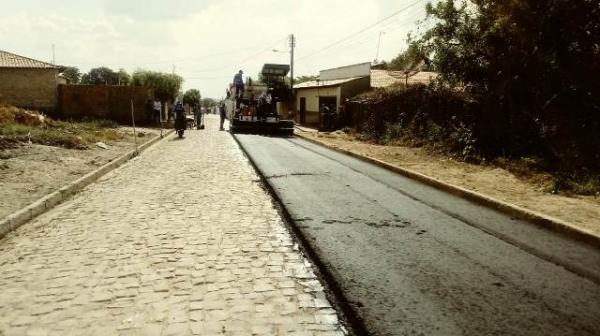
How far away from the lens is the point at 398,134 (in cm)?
1961

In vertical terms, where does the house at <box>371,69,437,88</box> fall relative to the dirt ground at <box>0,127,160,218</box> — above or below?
above

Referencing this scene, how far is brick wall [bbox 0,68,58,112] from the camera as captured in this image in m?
29.4

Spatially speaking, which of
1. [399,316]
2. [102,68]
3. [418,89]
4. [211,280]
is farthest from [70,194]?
[102,68]

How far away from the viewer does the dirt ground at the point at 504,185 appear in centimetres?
692

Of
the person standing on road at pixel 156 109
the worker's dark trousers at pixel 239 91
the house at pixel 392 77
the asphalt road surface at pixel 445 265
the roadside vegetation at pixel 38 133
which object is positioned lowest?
the asphalt road surface at pixel 445 265

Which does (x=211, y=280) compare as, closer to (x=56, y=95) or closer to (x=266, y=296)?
(x=266, y=296)

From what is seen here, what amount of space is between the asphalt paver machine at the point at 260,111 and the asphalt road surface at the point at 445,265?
1777 cm

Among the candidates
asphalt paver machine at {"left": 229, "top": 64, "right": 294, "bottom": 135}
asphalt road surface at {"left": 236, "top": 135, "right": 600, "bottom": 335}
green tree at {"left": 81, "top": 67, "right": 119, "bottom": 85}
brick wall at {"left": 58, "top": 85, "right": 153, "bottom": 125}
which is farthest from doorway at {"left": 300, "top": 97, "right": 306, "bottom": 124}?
green tree at {"left": 81, "top": 67, "right": 119, "bottom": 85}

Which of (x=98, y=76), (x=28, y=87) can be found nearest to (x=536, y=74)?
(x=28, y=87)

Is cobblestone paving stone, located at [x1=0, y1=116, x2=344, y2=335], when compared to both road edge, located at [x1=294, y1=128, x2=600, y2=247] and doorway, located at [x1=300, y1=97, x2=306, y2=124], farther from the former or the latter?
doorway, located at [x1=300, y1=97, x2=306, y2=124]

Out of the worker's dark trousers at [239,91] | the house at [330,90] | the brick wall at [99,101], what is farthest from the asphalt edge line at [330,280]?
the brick wall at [99,101]

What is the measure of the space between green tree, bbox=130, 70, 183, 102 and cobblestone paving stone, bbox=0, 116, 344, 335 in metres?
58.1

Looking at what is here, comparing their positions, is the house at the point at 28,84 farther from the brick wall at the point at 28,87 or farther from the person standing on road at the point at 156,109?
the person standing on road at the point at 156,109

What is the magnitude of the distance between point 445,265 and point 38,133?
44.8 ft
